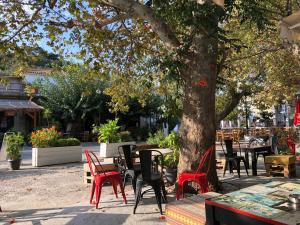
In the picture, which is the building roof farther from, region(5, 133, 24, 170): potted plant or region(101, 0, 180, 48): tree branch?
region(101, 0, 180, 48): tree branch

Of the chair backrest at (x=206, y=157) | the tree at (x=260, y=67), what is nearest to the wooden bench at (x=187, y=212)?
the chair backrest at (x=206, y=157)

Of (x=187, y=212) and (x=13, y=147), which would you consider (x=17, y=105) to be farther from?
(x=187, y=212)

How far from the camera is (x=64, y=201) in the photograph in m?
7.02

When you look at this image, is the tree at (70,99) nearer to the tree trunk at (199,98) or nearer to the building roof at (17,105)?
the building roof at (17,105)

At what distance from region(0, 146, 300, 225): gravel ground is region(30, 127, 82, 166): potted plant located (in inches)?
63.3

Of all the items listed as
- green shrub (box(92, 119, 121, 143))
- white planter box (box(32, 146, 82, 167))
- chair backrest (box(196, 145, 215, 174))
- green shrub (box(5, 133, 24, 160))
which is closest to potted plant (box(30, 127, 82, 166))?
white planter box (box(32, 146, 82, 167))

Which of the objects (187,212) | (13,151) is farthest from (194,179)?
(13,151)

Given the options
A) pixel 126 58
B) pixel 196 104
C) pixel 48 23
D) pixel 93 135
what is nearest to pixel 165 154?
pixel 196 104

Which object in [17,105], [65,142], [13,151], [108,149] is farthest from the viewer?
[17,105]

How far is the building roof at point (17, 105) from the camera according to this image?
81.4 feet

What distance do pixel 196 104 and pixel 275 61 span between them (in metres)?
8.44

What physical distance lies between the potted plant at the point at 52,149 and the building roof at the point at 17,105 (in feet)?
41.8

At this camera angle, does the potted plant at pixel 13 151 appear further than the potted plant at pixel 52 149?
No

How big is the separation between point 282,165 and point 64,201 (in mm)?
5304
